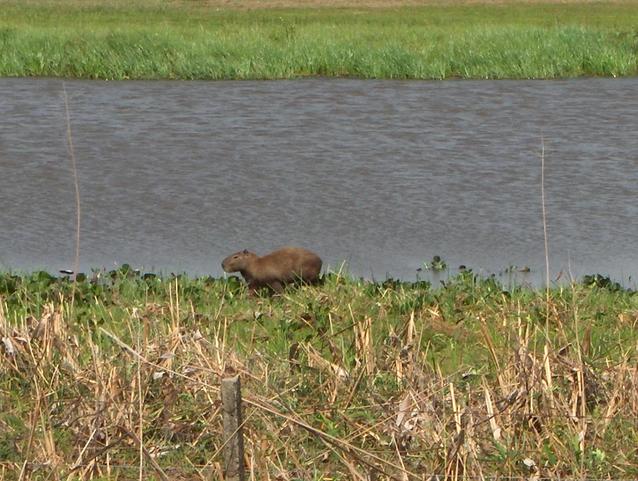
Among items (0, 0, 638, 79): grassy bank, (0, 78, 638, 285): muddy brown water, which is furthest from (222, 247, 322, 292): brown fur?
(0, 0, 638, 79): grassy bank

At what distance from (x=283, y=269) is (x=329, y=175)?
21.7 feet

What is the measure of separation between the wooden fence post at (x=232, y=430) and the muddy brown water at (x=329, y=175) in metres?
3.15

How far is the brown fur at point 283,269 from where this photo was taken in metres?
10.1

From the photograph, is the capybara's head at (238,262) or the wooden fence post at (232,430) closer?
the wooden fence post at (232,430)

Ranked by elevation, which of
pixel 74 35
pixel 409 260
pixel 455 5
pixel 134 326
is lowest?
pixel 455 5

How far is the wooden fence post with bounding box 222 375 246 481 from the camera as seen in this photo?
525 centimetres

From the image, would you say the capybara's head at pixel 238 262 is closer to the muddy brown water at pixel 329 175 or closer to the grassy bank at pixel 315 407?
the muddy brown water at pixel 329 175

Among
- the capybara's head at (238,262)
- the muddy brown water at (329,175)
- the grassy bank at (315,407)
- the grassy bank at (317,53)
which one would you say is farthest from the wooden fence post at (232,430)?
A: the grassy bank at (317,53)

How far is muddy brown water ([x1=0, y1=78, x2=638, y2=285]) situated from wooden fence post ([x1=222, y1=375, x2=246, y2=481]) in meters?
3.15

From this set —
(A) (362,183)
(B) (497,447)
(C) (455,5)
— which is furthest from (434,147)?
(C) (455,5)

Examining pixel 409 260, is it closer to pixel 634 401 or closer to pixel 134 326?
pixel 134 326

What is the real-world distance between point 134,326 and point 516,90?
60.6 feet

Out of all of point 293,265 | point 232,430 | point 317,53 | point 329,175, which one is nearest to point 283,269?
point 293,265

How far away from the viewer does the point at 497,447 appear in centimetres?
609
